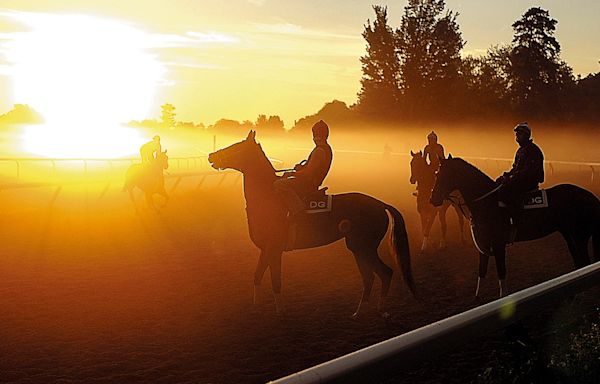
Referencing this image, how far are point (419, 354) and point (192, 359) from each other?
378 cm

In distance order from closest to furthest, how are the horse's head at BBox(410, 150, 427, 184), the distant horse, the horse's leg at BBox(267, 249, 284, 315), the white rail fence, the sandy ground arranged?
the white rail fence → the sandy ground → the horse's leg at BBox(267, 249, 284, 315) → the horse's head at BBox(410, 150, 427, 184) → the distant horse

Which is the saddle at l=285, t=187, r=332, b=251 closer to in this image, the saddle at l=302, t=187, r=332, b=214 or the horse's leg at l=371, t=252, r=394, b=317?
the saddle at l=302, t=187, r=332, b=214

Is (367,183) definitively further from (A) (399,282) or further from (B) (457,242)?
(A) (399,282)

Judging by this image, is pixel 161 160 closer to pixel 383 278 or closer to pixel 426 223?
pixel 426 223

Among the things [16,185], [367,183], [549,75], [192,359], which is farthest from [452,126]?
[192,359]

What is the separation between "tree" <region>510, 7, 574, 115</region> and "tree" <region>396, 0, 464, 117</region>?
527 cm

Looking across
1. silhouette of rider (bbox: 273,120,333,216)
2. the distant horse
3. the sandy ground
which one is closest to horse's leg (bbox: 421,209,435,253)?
the sandy ground

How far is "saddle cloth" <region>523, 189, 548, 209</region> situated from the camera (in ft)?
29.2

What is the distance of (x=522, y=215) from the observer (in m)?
8.85

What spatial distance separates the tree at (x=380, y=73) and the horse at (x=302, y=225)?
161 feet

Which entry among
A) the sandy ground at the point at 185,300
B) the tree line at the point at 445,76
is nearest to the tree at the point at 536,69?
the tree line at the point at 445,76

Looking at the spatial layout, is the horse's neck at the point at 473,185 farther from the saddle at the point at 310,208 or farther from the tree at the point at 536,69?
the tree at the point at 536,69

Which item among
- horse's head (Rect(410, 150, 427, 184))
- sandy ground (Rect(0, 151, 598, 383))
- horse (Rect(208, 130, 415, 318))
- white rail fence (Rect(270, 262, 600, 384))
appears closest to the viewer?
white rail fence (Rect(270, 262, 600, 384))

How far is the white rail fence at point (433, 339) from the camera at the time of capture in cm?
255
